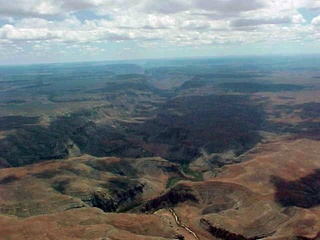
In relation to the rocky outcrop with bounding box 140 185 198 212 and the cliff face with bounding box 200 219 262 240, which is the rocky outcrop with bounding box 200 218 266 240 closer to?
Result: the cliff face with bounding box 200 219 262 240

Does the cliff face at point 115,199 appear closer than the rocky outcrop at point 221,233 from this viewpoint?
No

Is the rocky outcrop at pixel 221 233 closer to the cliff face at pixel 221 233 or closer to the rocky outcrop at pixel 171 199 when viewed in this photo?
the cliff face at pixel 221 233

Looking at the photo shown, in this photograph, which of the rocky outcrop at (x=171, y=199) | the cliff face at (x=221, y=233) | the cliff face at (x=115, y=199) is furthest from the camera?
the cliff face at (x=115, y=199)

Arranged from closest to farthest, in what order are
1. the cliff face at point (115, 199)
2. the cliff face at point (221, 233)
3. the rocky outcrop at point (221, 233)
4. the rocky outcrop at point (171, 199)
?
1. the rocky outcrop at point (221, 233)
2. the cliff face at point (221, 233)
3. the rocky outcrop at point (171, 199)
4. the cliff face at point (115, 199)

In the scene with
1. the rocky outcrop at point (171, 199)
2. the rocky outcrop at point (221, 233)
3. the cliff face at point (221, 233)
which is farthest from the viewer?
the rocky outcrop at point (171, 199)

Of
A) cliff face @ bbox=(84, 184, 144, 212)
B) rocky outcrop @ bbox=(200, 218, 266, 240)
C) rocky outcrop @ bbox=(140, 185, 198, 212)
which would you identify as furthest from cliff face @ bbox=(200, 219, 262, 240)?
cliff face @ bbox=(84, 184, 144, 212)

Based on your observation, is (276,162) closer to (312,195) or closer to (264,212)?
(312,195)

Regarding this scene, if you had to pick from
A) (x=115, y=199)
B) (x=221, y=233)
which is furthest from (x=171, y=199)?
(x=221, y=233)

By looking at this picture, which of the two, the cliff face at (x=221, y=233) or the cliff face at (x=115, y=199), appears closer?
the cliff face at (x=221, y=233)

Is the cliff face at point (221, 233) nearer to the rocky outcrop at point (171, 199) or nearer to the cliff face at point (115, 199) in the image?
the rocky outcrop at point (171, 199)

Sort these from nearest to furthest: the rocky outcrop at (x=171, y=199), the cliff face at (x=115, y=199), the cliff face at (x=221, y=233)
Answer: the cliff face at (x=221, y=233)
the rocky outcrop at (x=171, y=199)
the cliff face at (x=115, y=199)

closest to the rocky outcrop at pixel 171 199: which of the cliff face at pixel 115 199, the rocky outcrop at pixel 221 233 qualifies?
the cliff face at pixel 115 199
